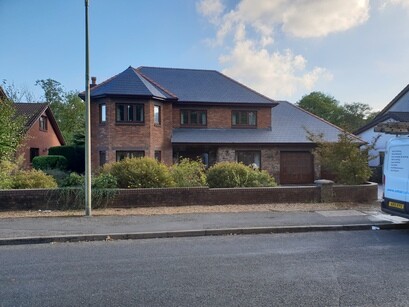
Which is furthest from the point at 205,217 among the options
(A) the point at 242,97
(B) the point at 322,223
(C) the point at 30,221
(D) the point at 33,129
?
(D) the point at 33,129

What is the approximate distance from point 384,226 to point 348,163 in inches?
175

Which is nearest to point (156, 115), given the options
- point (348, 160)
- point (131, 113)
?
point (131, 113)

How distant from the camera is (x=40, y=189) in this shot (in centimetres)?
1064

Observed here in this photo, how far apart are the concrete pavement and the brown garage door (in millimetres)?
11741

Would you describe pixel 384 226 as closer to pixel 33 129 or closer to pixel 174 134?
pixel 174 134

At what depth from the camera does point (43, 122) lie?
29844 millimetres

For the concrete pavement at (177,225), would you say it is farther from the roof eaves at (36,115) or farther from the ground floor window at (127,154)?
the roof eaves at (36,115)

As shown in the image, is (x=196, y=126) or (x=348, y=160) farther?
(x=196, y=126)

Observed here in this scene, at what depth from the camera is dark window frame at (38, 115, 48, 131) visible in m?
28.8

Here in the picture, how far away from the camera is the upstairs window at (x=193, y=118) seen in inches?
877

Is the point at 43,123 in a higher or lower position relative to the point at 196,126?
higher

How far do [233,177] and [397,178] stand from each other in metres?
5.68

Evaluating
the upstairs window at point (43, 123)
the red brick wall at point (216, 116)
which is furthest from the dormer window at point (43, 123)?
the red brick wall at point (216, 116)

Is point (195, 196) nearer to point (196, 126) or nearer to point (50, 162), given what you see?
point (196, 126)
